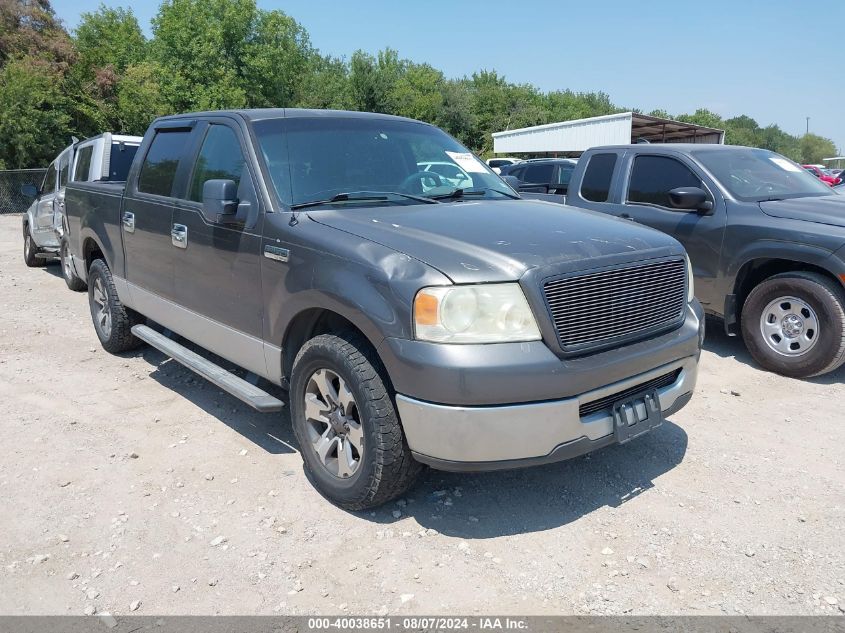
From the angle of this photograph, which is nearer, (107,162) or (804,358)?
(804,358)

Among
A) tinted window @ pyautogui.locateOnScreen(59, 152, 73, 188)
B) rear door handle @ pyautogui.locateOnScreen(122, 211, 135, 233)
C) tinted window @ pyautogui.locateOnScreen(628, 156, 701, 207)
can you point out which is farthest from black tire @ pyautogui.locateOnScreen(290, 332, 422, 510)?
tinted window @ pyautogui.locateOnScreen(59, 152, 73, 188)

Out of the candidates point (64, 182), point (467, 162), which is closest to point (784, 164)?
→ point (467, 162)

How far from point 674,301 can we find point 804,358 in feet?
8.47

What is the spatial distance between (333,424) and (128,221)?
2.94 meters

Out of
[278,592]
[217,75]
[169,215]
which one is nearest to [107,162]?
[169,215]

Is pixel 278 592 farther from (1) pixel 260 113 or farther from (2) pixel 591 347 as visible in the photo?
(1) pixel 260 113

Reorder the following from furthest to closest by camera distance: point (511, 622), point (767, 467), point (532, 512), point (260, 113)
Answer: point (260, 113) → point (767, 467) → point (532, 512) → point (511, 622)

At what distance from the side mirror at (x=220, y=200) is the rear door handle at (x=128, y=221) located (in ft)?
5.42

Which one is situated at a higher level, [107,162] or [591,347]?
[107,162]

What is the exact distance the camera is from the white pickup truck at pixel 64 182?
8.51 m

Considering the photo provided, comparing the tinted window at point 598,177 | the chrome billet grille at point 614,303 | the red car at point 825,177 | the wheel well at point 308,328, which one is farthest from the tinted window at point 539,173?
the wheel well at point 308,328

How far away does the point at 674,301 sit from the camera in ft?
11.8

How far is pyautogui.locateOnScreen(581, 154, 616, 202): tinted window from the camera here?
7082 millimetres

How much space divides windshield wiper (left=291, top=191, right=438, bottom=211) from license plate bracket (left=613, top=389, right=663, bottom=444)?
5.27 ft
